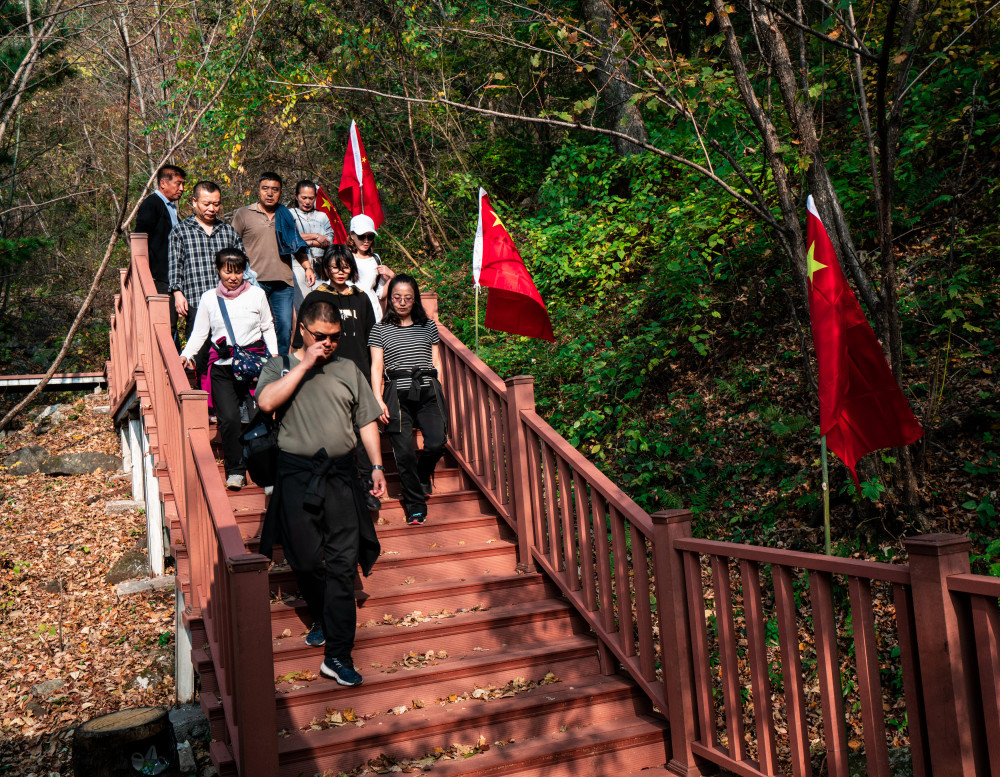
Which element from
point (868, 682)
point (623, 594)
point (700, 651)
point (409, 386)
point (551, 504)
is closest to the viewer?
point (868, 682)

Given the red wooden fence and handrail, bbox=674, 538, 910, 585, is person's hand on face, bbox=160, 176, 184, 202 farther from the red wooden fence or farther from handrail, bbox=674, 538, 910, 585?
handrail, bbox=674, 538, 910, 585

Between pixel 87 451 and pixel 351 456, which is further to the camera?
pixel 87 451

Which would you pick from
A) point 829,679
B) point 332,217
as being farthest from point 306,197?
point 829,679

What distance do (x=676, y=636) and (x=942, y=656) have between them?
1.63 m

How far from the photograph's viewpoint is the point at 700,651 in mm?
4203

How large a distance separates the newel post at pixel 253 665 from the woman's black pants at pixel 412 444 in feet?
7.64

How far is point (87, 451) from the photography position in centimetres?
1255

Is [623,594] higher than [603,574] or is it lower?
lower

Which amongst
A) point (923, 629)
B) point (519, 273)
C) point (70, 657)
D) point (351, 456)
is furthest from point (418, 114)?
point (923, 629)

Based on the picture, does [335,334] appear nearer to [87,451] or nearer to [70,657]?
[70,657]

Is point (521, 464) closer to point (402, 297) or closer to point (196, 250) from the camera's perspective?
point (402, 297)

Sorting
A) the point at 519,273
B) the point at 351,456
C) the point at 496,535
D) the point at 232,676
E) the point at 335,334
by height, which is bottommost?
the point at 232,676

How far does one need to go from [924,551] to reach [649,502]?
4854 mm

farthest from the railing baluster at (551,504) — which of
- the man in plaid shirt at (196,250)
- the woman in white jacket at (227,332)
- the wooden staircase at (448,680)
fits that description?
the man in plaid shirt at (196,250)
